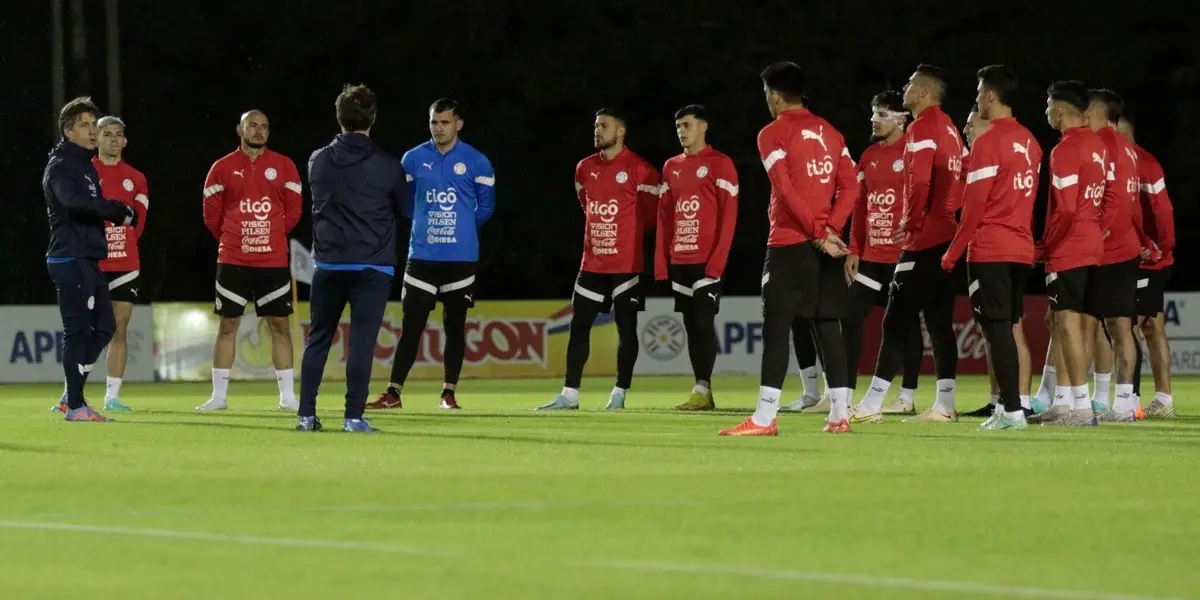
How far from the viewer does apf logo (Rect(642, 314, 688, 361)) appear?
28891mm

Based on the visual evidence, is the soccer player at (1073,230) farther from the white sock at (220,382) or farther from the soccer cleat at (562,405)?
the white sock at (220,382)

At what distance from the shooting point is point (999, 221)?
13516mm

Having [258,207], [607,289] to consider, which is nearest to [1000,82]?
[607,289]

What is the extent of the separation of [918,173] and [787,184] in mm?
2374

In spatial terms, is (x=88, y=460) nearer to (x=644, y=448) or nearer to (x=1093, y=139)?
(x=644, y=448)

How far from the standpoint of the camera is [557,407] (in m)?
17.1

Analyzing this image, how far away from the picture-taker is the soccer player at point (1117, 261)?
15.0 m

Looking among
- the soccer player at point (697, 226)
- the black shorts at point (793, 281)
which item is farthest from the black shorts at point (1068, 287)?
the soccer player at point (697, 226)

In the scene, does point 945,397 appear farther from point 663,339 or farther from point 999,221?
point 663,339

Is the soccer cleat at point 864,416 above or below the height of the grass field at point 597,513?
below

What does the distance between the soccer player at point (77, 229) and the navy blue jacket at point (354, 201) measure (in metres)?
1.94

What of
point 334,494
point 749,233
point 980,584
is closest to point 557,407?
point 334,494

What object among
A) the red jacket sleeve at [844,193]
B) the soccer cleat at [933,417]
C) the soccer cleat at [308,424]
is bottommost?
the soccer cleat at [933,417]

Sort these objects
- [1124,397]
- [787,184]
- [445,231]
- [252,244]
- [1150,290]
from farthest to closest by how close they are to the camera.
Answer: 1. [445,231]
2. [252,244]
3. [1150,290]
4. [1124,397]
5. [787,184]
